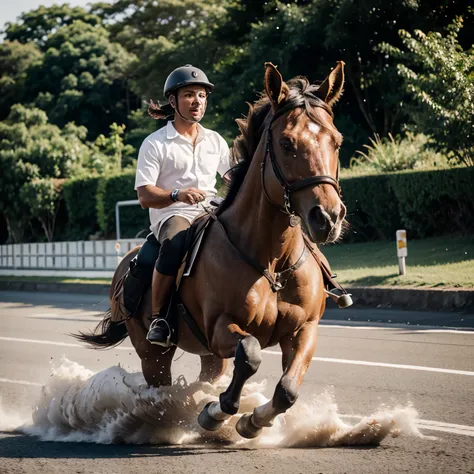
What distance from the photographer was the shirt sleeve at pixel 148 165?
6203 mm

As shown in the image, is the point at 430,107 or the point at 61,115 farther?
the point at 61,115

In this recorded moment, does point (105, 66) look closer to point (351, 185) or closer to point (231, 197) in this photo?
point (351, 185)

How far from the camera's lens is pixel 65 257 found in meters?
26.5

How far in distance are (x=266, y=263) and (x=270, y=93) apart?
1027 millimetres

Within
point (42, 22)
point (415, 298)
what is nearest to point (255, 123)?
point (415, 298)

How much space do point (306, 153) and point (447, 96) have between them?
1468cm

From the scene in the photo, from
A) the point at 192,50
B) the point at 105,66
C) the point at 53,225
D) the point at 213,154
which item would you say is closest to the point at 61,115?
the point at 105,66

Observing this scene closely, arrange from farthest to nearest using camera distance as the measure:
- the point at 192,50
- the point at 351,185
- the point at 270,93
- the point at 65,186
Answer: the point at 192,50 < the point at 65,186 < the point at 351,185 < the point at 270,93

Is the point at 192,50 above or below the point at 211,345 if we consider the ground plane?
above

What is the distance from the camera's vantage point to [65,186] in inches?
1275

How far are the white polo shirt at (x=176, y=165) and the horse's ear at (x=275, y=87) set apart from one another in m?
1.29

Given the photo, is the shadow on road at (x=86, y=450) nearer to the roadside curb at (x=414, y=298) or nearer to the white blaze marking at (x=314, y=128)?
the white blaze marking at (x=314, y=128)

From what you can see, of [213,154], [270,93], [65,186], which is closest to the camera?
[270,93]

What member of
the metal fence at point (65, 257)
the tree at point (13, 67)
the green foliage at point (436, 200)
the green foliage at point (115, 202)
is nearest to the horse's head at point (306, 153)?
the green foliage at point (436, 200)
